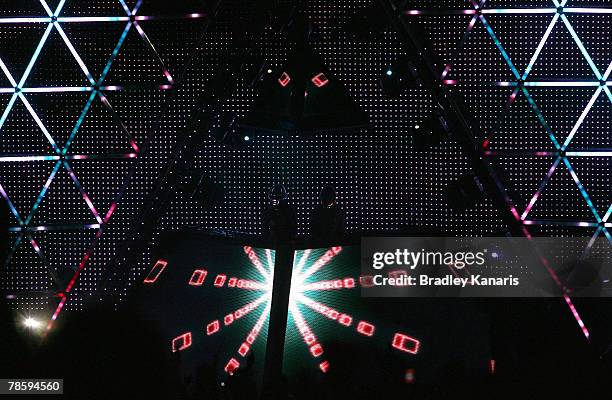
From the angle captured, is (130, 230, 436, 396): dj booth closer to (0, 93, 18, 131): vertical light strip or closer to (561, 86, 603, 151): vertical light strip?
(0, 93, 18, 131): vertical light strip

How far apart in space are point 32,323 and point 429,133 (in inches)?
214

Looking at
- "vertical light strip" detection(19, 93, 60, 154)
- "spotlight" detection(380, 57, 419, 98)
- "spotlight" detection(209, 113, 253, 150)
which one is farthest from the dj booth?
"vertical light strip" detection(19, 93, 60, 154)

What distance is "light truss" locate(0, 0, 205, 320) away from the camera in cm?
775

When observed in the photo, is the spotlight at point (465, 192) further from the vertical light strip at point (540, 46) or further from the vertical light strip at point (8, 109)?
the vertical light strip at point (8, 109)

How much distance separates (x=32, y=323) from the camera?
7.66 metres

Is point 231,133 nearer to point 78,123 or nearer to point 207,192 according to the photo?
point 207,192

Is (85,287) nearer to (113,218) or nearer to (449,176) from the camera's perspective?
(113,218)

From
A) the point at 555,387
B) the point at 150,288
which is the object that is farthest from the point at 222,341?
the point at 555,387

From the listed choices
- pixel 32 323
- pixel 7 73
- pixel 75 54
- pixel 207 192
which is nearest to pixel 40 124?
pixel 7 73

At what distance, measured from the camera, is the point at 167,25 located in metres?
7.76

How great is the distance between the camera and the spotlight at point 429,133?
7.33m

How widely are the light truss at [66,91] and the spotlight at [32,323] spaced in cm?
41

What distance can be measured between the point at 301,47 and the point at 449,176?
246 centimetres

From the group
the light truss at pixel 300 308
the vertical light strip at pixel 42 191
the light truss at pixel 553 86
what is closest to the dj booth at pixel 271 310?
the light truss at pixel 300 308
